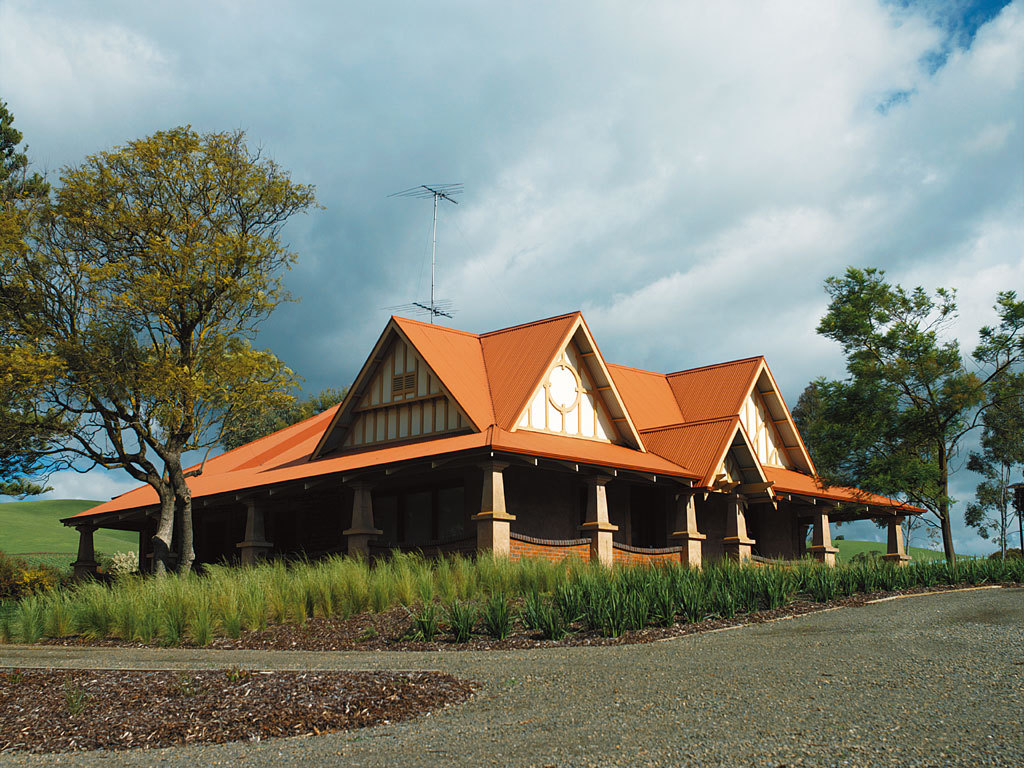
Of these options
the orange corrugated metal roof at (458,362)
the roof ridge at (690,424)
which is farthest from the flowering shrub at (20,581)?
the roof ridge at (690,424)

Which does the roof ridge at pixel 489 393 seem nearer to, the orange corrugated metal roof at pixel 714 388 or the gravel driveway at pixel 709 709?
the orange corrugated metal roof at pixel 714 388

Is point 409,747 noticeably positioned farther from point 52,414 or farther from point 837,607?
point 52,414

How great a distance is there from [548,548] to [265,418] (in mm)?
17815

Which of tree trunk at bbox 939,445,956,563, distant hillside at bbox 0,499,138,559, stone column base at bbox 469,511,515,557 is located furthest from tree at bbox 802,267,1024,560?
distant hillside at bbox 0,499,138,559

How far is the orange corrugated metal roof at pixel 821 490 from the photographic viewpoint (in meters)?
25.8

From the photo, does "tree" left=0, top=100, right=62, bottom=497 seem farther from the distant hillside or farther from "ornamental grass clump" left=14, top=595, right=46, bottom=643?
the distant hillside

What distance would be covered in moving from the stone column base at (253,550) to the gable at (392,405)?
2.77 metres

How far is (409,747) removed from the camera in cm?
634

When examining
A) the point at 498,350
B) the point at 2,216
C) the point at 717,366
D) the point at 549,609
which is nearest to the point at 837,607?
the point at 549,609

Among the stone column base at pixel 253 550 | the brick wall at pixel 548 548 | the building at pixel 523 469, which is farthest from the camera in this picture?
the stone column base at pixel 253 550

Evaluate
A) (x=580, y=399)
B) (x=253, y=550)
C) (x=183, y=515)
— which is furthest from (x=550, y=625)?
(x=253, y=550)

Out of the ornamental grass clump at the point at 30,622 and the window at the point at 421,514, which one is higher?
the window at the point at 421,514

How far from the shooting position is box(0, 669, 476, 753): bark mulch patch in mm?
7184

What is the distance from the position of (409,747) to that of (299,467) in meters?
18.2
